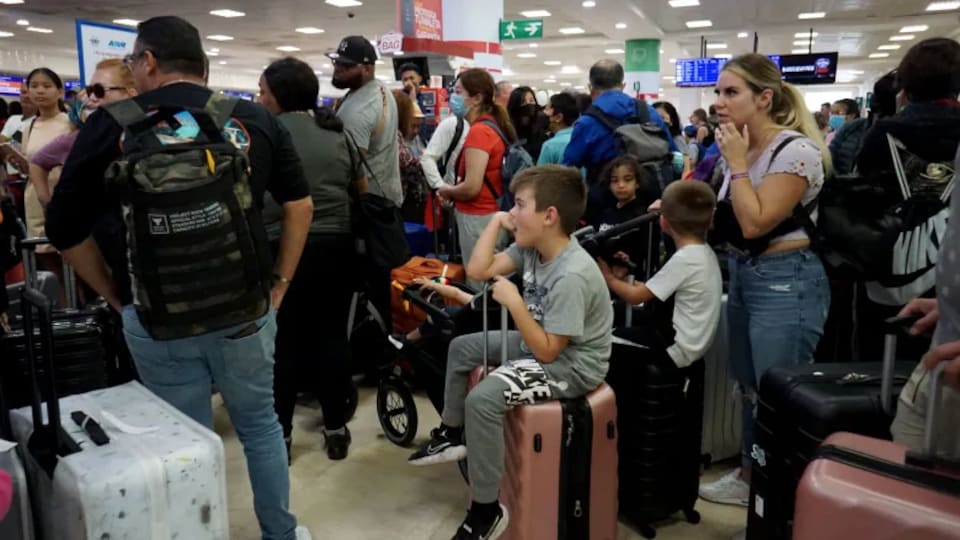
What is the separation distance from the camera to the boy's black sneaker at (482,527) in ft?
6.95

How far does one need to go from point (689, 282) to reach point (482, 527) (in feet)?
3.41

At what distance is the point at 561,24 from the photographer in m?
17.4

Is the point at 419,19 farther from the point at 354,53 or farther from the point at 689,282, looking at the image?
the point at 689,282

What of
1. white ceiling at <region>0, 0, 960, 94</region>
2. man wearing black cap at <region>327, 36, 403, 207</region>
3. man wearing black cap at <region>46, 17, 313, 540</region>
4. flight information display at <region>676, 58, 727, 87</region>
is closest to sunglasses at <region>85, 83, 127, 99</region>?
man wearing black cap at <region>327, 36, 403, 207</region>

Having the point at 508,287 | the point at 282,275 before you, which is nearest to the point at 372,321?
the point at 282,275

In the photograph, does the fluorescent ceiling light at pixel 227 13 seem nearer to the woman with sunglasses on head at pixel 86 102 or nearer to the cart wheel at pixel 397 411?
the woman with sunglasses on head at pixel 86 102

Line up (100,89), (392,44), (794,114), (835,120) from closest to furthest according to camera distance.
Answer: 1. (794,114)
2. (100,89)
3. (392,44)
4. (835,120)

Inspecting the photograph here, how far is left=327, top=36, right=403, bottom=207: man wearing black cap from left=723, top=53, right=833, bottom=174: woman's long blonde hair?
1.64m

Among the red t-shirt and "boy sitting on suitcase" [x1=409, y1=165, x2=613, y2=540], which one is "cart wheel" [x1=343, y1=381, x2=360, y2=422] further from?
the red t-shirt

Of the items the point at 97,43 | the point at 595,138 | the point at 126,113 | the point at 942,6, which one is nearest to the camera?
the point at 126,113

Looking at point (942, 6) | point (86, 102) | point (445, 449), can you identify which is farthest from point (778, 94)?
point (942, 6)

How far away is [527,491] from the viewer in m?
2.13

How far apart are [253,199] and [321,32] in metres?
17.6

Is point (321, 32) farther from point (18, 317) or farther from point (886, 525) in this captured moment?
point (886, 525)
